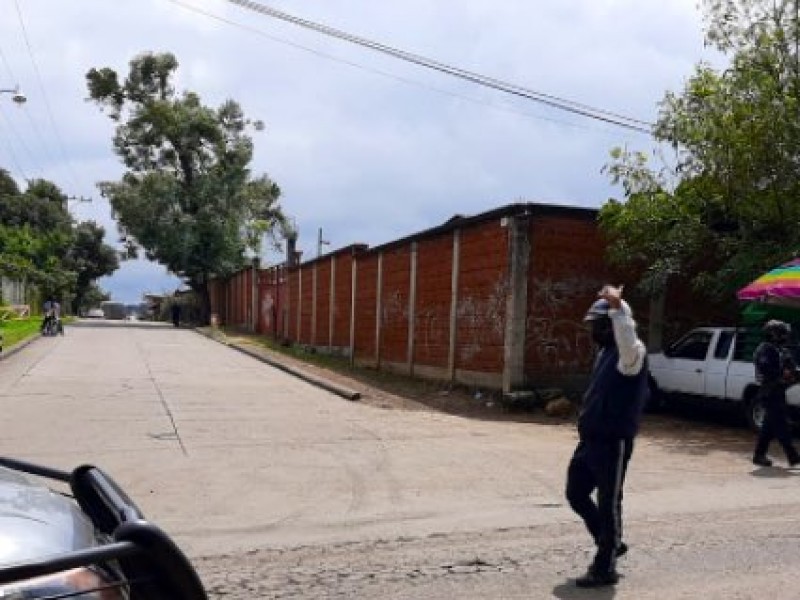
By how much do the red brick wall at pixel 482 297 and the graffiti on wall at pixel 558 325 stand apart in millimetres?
563

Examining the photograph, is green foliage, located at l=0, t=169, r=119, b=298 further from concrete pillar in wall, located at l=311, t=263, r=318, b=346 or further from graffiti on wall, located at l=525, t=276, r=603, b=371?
graffiti on wall, located at l=525, t=276, r=603, b=371

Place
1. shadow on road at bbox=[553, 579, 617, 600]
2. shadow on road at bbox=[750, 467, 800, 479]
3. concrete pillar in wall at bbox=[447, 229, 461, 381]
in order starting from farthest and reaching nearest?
concrete pillar in wall at bbox=[447, 229, 461, 381], shadow on road at bbox=[750, 467, 800, 479], shadow on road at bbox=[553, 579, 617, 600]

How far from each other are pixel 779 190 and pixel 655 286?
2.45 metres

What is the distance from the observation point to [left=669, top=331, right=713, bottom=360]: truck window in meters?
14.4

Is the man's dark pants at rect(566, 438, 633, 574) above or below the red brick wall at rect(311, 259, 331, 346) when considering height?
below

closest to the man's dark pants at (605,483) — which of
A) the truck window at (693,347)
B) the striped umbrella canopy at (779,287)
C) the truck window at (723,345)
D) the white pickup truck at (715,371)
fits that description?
the white pickup truck at (715,371)

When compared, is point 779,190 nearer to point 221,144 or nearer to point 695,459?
point 695,459

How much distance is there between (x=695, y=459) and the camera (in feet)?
36.5

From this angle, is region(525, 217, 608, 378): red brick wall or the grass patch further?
the grass patch

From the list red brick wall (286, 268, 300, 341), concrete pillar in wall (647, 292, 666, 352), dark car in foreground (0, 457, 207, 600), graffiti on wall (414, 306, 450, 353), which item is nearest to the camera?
dark car in foreground (0, 457, 207, 600)

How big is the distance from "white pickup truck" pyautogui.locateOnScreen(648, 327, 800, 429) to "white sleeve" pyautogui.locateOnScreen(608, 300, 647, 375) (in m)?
7.54

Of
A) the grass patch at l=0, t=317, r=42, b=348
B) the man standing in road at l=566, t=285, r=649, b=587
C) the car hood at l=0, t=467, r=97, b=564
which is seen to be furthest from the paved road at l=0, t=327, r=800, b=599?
the grass patch at l=0, t=317, r=42, b=348

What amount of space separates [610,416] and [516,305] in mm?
10325

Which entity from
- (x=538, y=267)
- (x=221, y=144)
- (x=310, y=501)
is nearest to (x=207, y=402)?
(x=538, y=267)
